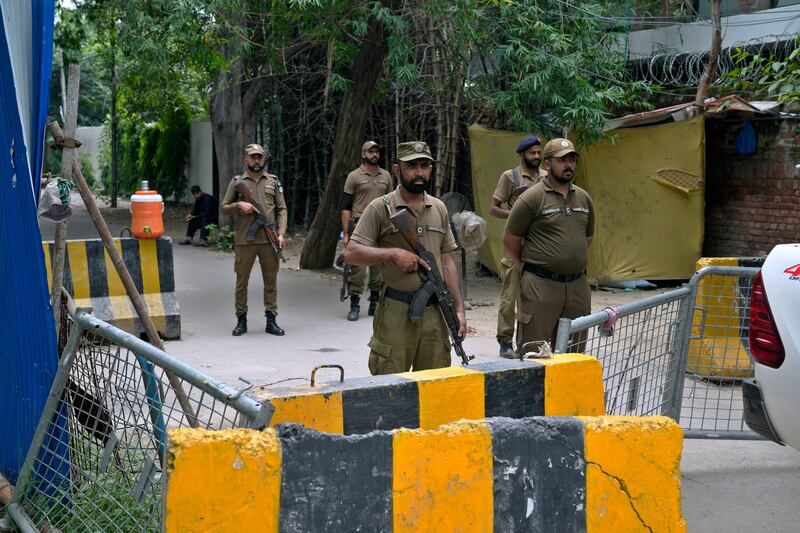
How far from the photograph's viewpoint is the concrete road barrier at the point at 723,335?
20.1ft

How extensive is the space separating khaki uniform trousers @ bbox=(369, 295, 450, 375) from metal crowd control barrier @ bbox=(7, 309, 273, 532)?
1.42 m

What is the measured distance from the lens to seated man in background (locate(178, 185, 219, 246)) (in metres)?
16.6

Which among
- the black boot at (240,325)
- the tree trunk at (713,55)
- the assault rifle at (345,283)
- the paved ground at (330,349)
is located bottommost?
the paved ground at (330,349)

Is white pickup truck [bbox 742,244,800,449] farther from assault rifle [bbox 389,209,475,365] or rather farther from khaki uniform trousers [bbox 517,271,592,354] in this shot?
khaki uniform trousers [bbox 517,271,592,354]

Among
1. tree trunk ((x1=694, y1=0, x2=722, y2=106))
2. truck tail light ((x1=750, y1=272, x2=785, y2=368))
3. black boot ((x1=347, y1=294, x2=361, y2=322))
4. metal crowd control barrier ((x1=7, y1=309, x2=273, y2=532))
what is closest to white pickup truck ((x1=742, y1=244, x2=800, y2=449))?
truck tail light ((x1=750, y1=272, x2=785, y2=368))

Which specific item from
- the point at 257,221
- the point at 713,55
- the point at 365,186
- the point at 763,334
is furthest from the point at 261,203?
the point at 713,55

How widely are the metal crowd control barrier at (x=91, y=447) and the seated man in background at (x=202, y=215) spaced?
41.0ft

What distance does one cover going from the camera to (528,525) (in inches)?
121

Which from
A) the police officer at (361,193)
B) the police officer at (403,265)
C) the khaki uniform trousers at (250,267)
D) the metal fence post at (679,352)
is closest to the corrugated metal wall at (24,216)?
the police officer at (403,265)

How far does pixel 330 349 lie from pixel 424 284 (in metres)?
3.70

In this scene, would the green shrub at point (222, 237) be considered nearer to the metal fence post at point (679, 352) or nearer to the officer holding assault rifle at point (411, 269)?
the officer holding assault rifle at point (411, 269)

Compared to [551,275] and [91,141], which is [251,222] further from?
[91,141]

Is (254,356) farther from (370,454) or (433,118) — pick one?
(433,118)

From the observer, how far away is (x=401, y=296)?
5.38 metres
